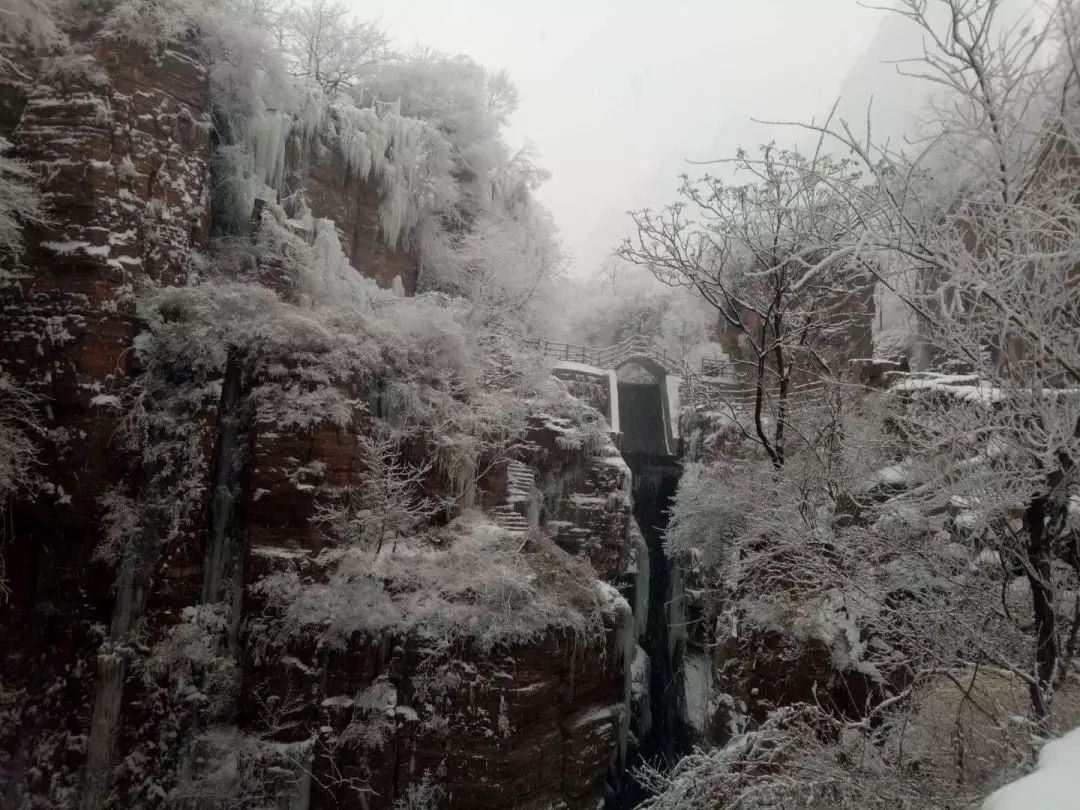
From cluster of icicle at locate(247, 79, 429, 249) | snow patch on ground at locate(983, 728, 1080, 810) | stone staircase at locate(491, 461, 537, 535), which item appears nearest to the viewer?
snow patch on ground at locate(983, 728, 1080, 810)

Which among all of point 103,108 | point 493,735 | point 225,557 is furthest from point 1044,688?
point 103,108

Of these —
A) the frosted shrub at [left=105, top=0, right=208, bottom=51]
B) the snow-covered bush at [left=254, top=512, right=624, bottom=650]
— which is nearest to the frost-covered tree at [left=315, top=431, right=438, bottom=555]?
the snow-covered bush at [left=254, top=512, right=624, bottom=650]

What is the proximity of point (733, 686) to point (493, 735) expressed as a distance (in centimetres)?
358

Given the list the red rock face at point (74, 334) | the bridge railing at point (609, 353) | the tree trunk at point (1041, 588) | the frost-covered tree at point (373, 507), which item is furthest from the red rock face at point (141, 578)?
the bridge railing at point (609, 353)

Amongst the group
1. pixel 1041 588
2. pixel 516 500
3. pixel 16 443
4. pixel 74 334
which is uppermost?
pixel 74 334

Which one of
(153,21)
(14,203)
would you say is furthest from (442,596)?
(153,21)

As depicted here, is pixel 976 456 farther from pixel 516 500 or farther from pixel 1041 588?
pixel 516 500

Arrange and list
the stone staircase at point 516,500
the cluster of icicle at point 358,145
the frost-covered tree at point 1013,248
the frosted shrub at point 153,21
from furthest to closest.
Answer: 1. the cluster of icicle at point 358,145
2. the stone staircase at point 516,500
3. the frosted shrub at point 153,21
4. the frost-covered tree at point 1013,248

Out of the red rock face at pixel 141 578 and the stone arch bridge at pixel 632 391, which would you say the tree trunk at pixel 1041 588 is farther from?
the stone arch bridge at pixel 632 391

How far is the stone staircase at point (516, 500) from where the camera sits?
12109 mm

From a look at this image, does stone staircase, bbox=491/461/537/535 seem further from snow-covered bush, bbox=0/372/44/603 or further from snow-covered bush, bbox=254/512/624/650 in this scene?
snow-covered bush, bbox=0/372/44/603

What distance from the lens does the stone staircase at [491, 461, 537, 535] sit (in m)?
12.1

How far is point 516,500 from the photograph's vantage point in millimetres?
12641

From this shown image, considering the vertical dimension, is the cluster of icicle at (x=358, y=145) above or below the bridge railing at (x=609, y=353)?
above
